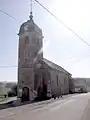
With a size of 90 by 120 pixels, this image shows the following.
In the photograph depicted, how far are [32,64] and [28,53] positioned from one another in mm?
2545

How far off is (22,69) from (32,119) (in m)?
31.6

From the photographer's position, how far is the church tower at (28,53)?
148 ft

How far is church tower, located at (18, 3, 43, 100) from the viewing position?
4503cm

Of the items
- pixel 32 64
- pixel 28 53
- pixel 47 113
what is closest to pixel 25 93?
pixel 32 64

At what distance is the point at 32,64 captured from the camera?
1821 inches

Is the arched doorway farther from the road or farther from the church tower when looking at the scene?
the road

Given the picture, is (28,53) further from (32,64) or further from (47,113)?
(47,113)

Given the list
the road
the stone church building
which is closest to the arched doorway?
the stone church building

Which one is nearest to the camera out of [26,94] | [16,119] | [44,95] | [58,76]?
[16,119]

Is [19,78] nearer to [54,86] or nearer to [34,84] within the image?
[34,84]

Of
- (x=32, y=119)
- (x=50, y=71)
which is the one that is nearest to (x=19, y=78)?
(x=50, y=71)

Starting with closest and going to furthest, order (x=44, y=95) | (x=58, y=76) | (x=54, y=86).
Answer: (x=44, y=95) → (x=54, y=86) → (x=58, y=76)

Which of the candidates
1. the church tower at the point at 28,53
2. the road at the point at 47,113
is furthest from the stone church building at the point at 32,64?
the road at the point at 47,113

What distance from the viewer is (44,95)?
48.5 m
